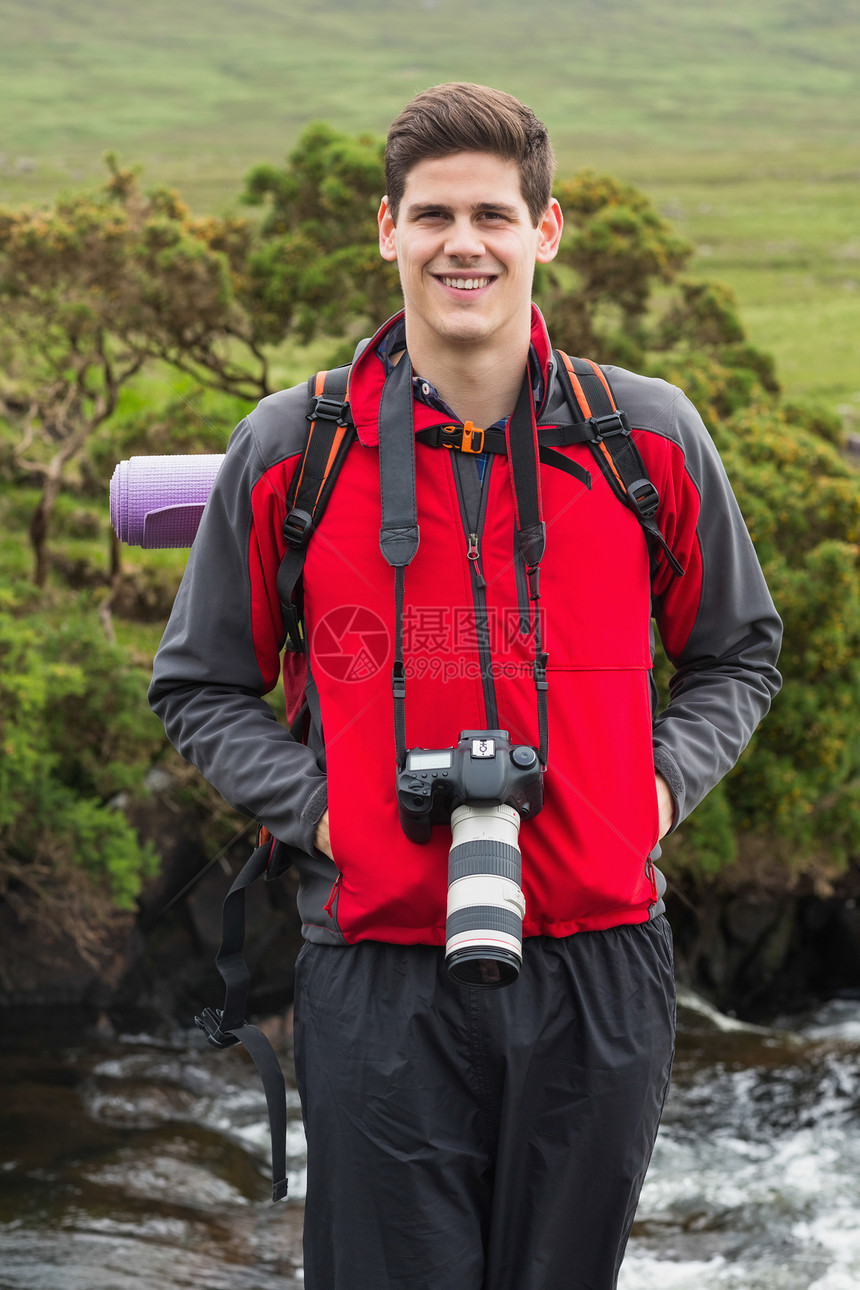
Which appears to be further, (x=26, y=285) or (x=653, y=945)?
(x=26, y=285)

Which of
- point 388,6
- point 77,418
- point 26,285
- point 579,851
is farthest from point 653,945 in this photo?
point 388,6

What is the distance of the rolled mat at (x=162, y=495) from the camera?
2445 millimetres

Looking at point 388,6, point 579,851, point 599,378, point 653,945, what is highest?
point 388,6

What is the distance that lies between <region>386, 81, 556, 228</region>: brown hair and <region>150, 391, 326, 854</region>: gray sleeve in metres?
0.50

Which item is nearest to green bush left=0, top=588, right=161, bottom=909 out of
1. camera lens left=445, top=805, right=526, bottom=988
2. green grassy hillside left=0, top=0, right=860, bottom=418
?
camera lens left=445, top=805, right=526, bottom=988

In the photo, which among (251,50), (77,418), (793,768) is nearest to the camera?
(793,768)

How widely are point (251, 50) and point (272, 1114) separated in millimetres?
144600

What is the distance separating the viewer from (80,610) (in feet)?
34.0

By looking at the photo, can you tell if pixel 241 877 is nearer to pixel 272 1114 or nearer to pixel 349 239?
pixel 272 1114

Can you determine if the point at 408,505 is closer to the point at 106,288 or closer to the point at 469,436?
the point at 469,436

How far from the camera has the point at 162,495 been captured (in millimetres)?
2459

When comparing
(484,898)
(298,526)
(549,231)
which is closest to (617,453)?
(549,231)

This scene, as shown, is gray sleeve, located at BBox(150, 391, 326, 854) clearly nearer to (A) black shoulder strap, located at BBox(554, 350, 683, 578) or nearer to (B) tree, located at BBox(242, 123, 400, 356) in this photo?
(A) black shoulder strap, located at BBox(554, 350, 683, 578)

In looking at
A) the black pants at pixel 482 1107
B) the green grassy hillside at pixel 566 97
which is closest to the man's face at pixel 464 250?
the black pants at pixel 482 1107
